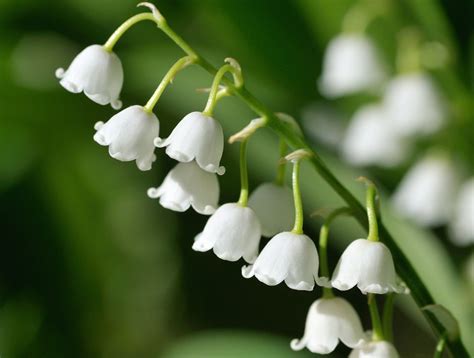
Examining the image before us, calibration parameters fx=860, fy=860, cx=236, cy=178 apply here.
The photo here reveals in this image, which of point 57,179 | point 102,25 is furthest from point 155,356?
point 102,25

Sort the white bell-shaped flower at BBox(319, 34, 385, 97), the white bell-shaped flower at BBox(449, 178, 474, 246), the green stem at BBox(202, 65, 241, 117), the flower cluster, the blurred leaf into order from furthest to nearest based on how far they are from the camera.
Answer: the white bell-shaped flower at BBox(319, 34, 385, 97)
the flower cluster
the white bell-shaped flower at BBox(449, 178, 474, 246)
the blurred leaf
the green stem at BBox(202, 65, 241, 117)

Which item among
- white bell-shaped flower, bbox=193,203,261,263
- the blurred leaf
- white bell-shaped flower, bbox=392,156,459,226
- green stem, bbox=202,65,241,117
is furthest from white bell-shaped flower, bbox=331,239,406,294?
white bell-shaped flower, bbox=392,156,459,226

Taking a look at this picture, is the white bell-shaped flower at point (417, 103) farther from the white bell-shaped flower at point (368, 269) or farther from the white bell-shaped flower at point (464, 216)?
the white bell-shaped flower at point (368, 269)

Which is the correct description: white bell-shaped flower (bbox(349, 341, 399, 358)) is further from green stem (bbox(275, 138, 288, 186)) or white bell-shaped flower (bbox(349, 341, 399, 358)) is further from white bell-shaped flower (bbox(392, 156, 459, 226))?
white bell-shaped flower (bbox(392, 156, 459, 226))

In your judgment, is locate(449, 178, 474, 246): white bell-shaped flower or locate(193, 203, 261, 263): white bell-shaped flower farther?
locate(449, 178, 474, 246): white bell-shaped flower

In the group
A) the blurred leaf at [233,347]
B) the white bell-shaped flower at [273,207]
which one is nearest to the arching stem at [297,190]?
the white bell-shaped flower at [273,207]

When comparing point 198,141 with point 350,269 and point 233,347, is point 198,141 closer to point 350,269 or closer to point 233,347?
point 350,269

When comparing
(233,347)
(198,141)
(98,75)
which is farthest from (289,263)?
(233,347)
